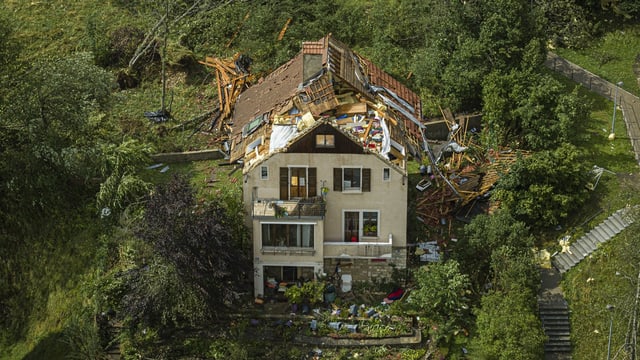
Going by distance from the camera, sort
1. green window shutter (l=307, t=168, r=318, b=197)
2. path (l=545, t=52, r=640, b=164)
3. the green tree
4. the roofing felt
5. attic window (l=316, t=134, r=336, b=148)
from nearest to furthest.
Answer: attic window (l=316, t=134, r=336, b=148), green window shutter (l=307, t=168, r=318, b=197), the green tree, the roofing felt, path (l=545, t=52, r=640, b=164)

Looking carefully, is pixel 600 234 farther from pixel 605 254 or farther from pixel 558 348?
pixel 558 348

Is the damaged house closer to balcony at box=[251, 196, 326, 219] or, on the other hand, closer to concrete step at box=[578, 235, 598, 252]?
balcony at box=[251, 196, 326, 219]

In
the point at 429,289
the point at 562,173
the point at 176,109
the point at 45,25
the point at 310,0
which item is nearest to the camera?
the point at 429,289

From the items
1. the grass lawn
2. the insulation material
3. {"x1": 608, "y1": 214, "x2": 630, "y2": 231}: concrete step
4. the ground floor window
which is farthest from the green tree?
{"x1": 608, "y1": 214, "x2": 630, "y2": 231}: concrete step

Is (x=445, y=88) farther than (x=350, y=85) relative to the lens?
Yes

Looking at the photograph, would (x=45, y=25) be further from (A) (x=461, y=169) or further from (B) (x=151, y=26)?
(A) (x=461, y=169)

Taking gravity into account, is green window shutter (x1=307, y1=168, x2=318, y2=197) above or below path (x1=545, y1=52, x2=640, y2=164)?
below

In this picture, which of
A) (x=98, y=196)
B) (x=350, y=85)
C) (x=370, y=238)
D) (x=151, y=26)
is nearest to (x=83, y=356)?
(x=98, y=196)
